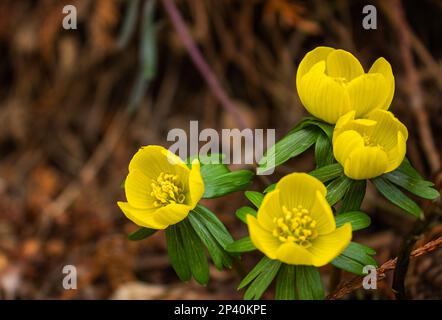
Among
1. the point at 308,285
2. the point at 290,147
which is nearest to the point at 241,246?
the point at 308,285

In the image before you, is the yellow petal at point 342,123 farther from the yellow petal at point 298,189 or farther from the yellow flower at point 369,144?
the yellow petal at point 298,189

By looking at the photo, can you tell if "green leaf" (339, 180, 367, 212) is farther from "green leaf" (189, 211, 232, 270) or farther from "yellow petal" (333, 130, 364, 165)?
"green leaf" (189, 211, 232, 270)

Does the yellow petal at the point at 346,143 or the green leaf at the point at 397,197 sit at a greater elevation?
the yellow petal at the point at 346,143

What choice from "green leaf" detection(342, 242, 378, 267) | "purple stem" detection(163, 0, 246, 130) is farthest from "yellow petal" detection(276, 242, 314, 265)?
"purple stem" detection(163, 0, 246, 130)

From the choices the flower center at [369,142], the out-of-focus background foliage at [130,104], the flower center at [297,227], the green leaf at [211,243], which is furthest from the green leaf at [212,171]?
the out-of-focus background foliage at [130,104]

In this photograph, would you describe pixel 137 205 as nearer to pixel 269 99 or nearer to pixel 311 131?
pixel 311 131

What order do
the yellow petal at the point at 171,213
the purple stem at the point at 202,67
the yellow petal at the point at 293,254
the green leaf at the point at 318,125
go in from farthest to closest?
the purple stem at the point at 202,67
the green leaf at the point at 318,125
the yellow petal at the point at 171,213
the yellow petal at the point at 293,254

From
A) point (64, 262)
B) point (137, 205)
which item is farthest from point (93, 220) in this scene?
point (137, 205)
